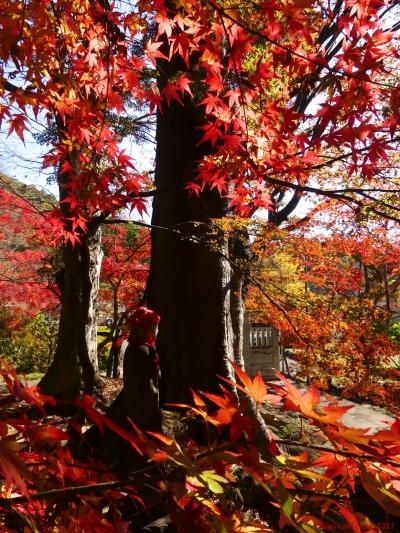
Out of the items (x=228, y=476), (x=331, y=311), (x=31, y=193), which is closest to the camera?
(x=228, y=476)

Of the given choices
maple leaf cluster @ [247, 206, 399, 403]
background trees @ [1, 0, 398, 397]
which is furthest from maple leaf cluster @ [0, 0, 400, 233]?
maple leaf cluster @ [247, 206, 399, 403]

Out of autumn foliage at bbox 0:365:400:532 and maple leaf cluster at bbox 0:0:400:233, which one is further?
maple leaf cluster at bbox 0:0:400:233

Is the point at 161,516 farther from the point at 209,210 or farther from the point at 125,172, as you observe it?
the point at 209,210

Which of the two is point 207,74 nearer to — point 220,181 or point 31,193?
point 220,181

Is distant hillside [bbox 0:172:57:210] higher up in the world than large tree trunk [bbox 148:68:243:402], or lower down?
higher up

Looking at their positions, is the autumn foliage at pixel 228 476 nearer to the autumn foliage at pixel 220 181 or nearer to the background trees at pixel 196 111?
the autumn foliage at pixel 220 181

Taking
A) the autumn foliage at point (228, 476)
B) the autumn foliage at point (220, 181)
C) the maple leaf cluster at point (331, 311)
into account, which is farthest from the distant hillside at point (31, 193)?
the autumn foliage at point (228, 476)

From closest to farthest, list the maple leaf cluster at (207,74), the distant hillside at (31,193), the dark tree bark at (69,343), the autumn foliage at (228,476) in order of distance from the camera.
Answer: the autumn foliage at (228,476), the maple leaf cluster at (207,74), the distant hillside at (31,193), the dark tree bark at (69,343)

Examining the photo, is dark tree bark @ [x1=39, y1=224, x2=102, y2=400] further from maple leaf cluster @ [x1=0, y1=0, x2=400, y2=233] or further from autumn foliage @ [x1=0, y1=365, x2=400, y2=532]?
autumn foliage @ [x1=0, y1=365, x2=400, y2=532]

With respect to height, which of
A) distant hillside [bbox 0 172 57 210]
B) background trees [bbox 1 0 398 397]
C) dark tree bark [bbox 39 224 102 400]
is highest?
distant hillside [bbox 0 172 57 210]

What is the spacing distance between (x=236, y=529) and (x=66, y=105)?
3.23 metres

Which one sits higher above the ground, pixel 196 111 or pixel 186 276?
pixel 196 111

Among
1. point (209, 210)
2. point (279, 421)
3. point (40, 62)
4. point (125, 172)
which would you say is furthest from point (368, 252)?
point (40, 62)

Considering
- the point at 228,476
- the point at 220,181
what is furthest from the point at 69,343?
the point at 228,476
